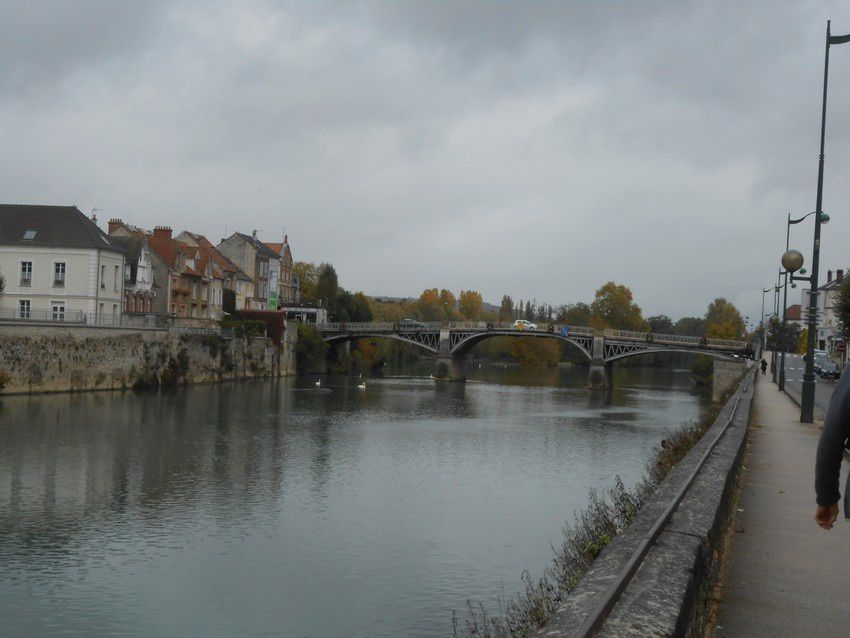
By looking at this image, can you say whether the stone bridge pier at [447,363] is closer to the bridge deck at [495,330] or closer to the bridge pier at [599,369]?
the bridge deck at [495,330]

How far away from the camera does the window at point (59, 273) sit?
50.4 meters

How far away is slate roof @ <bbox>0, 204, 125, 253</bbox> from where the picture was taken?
5053 centimetres

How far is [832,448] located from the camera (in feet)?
16.1

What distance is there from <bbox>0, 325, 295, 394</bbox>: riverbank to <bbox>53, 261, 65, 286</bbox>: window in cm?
512

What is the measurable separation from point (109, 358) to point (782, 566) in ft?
144

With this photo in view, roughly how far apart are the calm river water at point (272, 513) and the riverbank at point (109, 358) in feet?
7.80

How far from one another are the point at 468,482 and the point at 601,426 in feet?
58.2

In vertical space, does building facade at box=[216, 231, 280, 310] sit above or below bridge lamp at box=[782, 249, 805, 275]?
above

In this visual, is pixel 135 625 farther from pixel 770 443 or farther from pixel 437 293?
pixel 437 293

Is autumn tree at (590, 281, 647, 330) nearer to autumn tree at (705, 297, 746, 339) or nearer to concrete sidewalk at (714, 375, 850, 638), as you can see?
autumn tree at (705, 297, 746, 339)

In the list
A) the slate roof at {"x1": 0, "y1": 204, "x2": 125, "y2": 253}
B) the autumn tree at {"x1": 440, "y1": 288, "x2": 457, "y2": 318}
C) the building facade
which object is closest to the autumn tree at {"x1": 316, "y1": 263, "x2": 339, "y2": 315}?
the building facade

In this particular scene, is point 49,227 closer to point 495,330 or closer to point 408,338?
point 408,338

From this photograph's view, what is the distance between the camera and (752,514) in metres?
10.8

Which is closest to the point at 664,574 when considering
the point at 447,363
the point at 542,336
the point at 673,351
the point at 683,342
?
the point at 673,351
